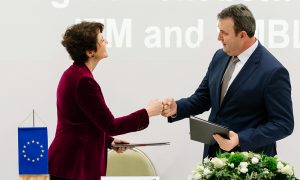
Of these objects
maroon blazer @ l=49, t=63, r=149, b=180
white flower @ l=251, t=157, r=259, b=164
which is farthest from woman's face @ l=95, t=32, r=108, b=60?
white flower @ l=251, t=157, r=259, b=164

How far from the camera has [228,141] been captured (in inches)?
141

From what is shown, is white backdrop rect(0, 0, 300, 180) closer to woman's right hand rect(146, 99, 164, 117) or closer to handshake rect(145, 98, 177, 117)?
handshake rect(145, 98, 177, 117)

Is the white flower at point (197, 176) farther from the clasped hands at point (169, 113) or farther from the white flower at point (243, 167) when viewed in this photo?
the clasped hands at point (169, 113)

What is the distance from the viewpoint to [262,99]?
148 inches

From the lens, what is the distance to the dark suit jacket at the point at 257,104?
12.1 feet

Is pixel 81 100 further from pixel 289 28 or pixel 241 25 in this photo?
pixel 289 28

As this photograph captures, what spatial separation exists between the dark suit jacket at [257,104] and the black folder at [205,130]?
15cm

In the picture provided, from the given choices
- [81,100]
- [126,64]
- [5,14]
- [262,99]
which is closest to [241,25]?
[262,99]

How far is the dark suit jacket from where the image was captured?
3701mm

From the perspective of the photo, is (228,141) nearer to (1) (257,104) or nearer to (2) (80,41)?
(1) (257,104)

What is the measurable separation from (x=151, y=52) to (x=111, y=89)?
0.44m

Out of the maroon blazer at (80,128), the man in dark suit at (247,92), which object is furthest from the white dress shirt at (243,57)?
the maroon blazer at (80,128)

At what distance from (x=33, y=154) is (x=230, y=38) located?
56.5 inches

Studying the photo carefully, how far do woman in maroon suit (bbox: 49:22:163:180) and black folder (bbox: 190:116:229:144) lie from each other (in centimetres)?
35
